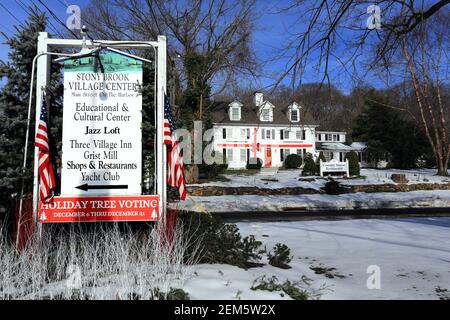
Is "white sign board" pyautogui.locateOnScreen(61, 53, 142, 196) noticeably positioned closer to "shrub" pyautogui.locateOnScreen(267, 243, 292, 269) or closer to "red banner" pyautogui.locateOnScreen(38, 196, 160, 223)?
"red banner" pyautogui.locateOnScreen(38, 196, 160, 223)

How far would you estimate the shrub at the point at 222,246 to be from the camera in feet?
17.6

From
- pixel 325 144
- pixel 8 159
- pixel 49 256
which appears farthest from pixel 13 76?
pixel 325 144

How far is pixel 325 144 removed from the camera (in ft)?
190

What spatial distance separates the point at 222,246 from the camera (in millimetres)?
5648

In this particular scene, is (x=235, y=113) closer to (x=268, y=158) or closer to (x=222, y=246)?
(x=268, y=158)

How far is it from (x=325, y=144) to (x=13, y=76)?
5487cm

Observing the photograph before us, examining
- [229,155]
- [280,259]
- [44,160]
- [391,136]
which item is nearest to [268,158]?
[229,155]

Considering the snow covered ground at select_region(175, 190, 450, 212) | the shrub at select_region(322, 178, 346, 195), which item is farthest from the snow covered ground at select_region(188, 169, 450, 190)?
the snow covered ground at select_region(175, 190, 450, 212)

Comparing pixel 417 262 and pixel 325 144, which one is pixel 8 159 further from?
pixel 325 144

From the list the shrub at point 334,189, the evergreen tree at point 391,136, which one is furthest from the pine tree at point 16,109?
the evergreen tree at point 391,136

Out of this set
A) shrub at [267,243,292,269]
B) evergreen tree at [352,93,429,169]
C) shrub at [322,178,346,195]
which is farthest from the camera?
evergreen tree at [352,93,429,169]

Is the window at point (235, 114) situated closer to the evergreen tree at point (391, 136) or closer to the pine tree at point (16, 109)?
the evergreen tree at point (391, 136)

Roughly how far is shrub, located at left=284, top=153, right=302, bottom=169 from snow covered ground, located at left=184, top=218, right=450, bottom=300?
37.9m

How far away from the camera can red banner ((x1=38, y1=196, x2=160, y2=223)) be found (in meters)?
5.83
